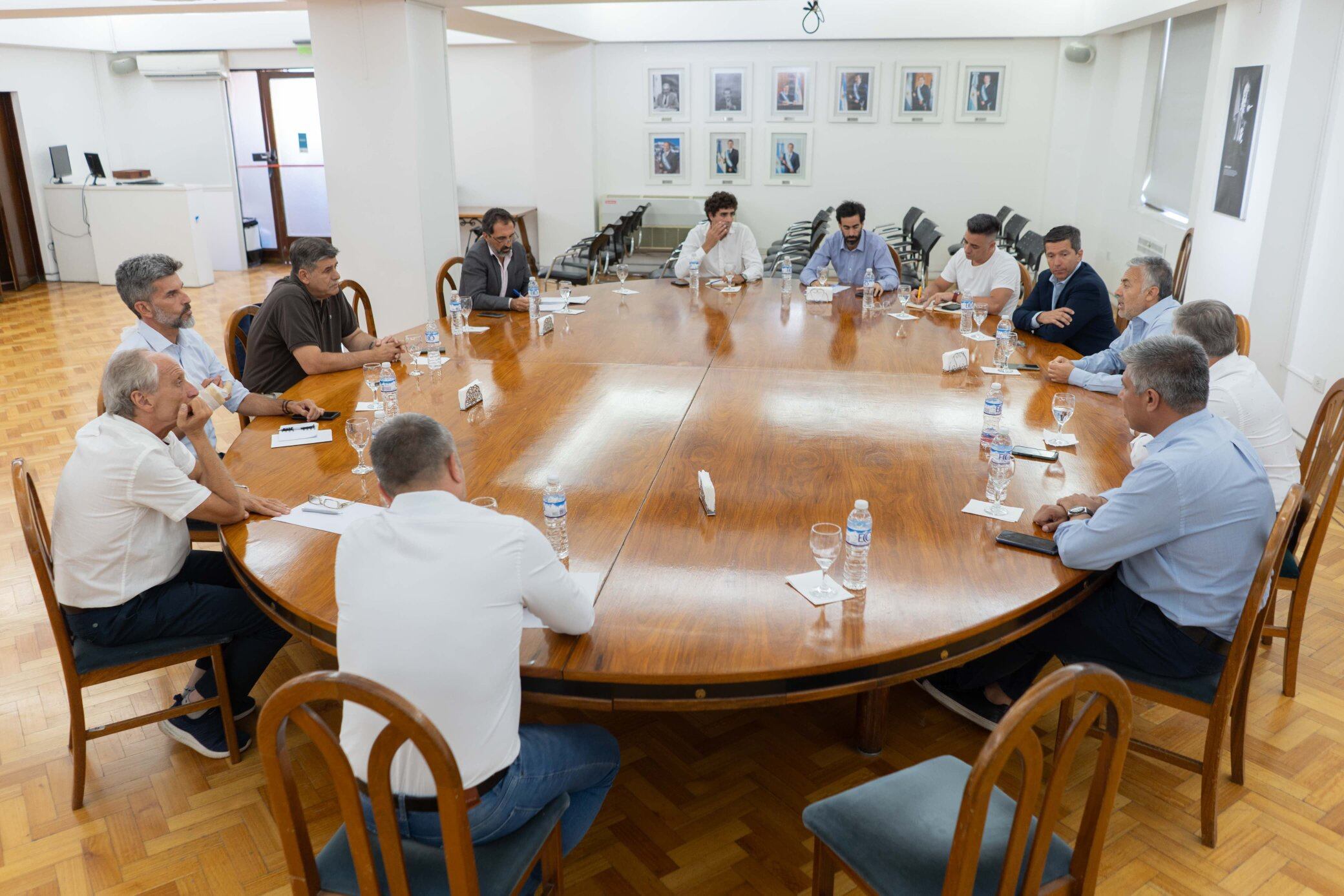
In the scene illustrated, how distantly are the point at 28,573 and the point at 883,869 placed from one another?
410 centimetres

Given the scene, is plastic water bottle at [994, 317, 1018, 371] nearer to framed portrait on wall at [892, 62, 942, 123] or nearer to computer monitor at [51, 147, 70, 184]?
framed portrait on wall at [892, 62, 942, 123]

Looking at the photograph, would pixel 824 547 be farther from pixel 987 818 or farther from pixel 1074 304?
pixel 1074 304

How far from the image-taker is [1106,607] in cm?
270

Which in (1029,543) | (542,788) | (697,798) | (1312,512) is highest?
(1029,543)

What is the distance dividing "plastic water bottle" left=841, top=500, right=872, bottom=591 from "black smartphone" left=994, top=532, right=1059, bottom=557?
48cm

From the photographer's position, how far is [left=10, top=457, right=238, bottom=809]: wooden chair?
2641 millimetres

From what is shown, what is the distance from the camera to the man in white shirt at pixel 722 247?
6855mm

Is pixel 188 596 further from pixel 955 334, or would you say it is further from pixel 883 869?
pixel 955 334

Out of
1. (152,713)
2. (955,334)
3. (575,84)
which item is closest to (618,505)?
(152,713)

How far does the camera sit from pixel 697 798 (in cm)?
283

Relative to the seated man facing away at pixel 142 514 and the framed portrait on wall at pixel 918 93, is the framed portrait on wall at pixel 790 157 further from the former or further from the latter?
the seated man facing away at pixel 142 514

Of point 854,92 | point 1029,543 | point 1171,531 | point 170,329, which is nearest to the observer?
point 1171,531

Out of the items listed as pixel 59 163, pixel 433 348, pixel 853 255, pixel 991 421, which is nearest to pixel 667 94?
pixel 853 255

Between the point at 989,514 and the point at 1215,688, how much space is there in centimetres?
74
